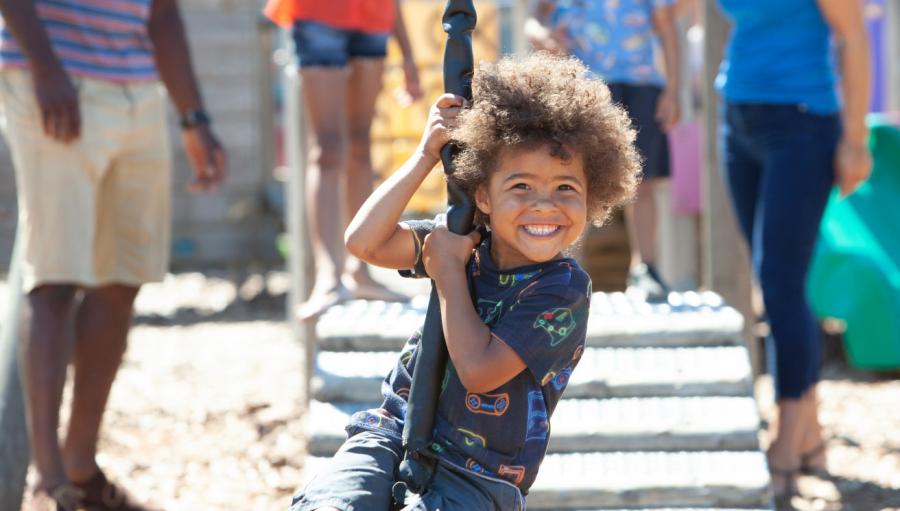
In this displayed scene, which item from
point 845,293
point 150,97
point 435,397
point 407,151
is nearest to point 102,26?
point 150,97

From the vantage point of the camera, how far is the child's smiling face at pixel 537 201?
2443 millimetres

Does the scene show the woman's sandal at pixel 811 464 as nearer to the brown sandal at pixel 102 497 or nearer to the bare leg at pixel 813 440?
the bare leg at pixel 813 440

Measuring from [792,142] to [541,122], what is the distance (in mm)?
1833

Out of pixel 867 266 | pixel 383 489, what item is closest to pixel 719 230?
pixel 867 266

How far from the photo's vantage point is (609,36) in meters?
4.78

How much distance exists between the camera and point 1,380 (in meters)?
3.49

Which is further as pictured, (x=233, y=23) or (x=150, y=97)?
(x=233, y=23)

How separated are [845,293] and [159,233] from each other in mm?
3945

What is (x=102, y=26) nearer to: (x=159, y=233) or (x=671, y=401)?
(x=159, y=233)

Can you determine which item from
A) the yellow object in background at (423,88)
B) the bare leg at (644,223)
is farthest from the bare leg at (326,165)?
the yellow object in background at (423,88)

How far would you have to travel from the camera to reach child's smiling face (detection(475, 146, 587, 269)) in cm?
Result: 244

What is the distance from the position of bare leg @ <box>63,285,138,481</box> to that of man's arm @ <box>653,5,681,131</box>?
2312 millimetres

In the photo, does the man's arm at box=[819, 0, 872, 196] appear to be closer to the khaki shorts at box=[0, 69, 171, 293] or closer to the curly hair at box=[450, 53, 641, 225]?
the curly hair at box=[450, 53, 641, 225]

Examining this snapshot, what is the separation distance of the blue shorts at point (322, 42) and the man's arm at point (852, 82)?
165 centimetres
